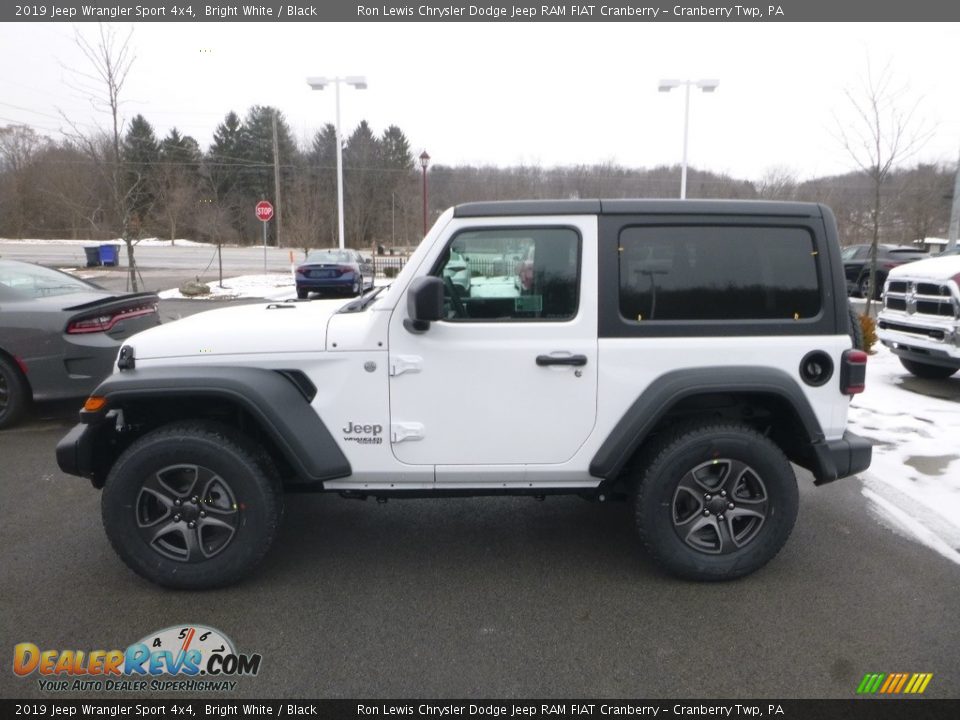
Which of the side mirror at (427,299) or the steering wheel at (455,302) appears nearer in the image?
the side mirror at (427,299)

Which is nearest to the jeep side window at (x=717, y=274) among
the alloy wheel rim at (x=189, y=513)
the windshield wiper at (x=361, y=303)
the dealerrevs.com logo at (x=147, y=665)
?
the windshield wiper at (x=361, y=303)

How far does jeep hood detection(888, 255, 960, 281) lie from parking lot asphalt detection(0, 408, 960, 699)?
4.60 metres

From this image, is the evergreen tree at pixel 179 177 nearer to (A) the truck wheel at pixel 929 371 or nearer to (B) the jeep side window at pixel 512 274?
(A) the truck wheel at pixel 929 371

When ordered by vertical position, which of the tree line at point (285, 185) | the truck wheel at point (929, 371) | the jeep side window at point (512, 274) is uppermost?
the tree line at point (285, 185)

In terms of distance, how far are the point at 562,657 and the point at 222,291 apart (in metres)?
20.4

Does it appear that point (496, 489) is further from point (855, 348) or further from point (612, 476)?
point (855, 348)

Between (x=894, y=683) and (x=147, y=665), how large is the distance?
3.10 metres

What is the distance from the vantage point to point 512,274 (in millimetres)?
3430

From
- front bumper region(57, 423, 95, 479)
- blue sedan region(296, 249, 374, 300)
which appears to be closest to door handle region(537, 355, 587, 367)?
front bumper region(57, 423, 95, 479)

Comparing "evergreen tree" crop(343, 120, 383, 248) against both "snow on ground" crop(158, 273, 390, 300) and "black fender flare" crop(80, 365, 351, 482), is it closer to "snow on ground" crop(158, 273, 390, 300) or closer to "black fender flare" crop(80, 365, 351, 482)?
"snow on ground" crop(158, 273, 390, 300)

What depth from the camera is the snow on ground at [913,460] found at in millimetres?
4234
